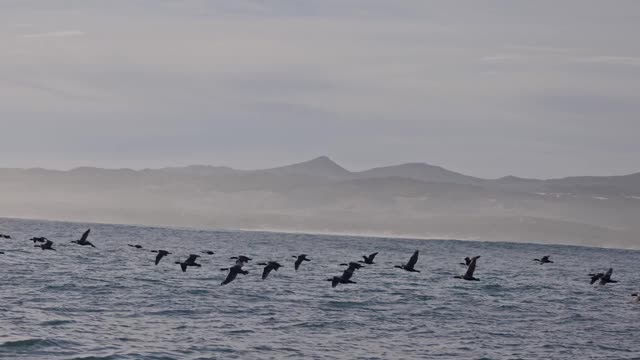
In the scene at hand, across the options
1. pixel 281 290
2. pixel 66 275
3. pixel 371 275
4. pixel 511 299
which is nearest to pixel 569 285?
pixel 371 275

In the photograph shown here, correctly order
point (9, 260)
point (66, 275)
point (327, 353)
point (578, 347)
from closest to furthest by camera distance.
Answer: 1. point (327, 353)
2. point (578, 347)
3. point (66, 275)
4. point (9, 260)

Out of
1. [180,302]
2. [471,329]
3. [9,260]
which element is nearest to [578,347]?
[471,329]

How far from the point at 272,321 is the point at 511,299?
941 inches

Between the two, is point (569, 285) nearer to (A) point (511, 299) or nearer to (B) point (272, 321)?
(A) point (511, 299)

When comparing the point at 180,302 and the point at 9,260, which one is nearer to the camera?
the point at 180,302

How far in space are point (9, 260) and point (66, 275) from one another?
52.0 ft

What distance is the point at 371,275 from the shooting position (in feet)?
316

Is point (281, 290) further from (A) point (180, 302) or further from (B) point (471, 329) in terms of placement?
(B) point (471, 329)

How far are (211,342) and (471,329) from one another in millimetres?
13544

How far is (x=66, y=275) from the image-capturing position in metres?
79.2

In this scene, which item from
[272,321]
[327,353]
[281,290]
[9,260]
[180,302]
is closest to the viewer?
[327,353]

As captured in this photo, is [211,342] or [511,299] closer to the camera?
[211,342]

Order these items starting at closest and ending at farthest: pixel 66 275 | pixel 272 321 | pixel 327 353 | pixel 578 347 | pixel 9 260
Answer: pixel 327 353 → pixel 578 347 → pixel 272 321 → pixel 66 275 → pixel 9 260

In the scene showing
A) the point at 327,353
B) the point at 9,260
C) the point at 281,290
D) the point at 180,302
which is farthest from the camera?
the point at 9,260
